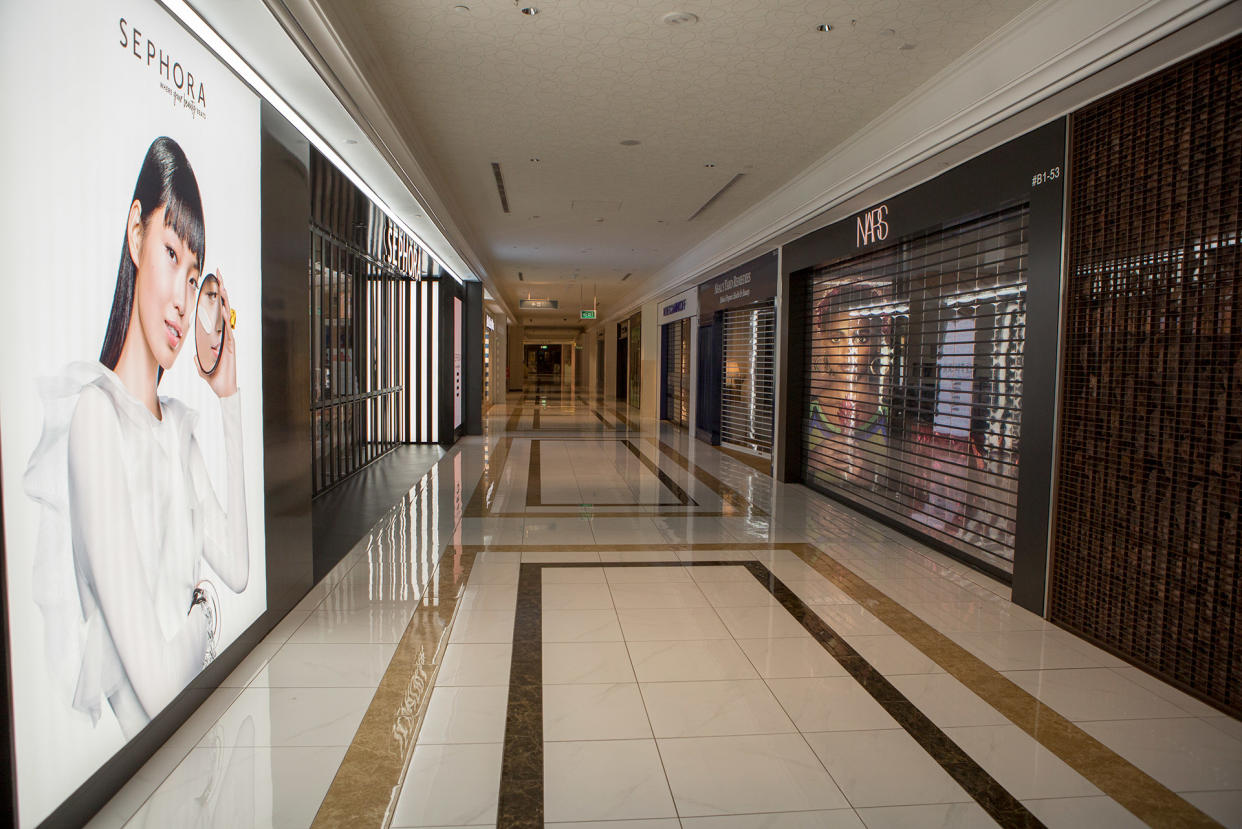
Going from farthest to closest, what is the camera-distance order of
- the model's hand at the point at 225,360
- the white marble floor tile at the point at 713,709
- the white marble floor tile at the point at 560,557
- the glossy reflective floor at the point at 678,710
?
the white marble floor tile at the point at 560,557
the model's hand at the point at 225,360
the white marble floor tile at the point at 713,709
the glossy reflective floor at the point at 678,710

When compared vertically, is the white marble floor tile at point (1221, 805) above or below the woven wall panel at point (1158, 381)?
below

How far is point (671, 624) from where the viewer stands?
12.8 feet

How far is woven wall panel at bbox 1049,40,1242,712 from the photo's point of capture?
3029mm

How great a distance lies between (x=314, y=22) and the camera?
333 cm

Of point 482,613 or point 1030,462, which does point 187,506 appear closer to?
point 482,613

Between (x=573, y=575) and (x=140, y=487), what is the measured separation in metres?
2.75

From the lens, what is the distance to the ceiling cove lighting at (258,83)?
302 centimetres

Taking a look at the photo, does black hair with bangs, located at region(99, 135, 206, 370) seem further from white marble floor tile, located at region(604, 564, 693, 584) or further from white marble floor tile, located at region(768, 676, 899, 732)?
white marble floor tile, located at region(604, 564, 693, 584)

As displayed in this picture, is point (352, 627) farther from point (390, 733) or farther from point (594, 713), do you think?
point (594, 713)

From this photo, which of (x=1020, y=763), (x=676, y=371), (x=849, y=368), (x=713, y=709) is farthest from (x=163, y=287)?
(x=676, y=371)

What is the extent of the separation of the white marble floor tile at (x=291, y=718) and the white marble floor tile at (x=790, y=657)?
170 centimetres

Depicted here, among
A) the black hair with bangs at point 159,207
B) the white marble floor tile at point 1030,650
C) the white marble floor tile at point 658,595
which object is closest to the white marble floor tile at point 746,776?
the white marble floor tile at point 1030,650

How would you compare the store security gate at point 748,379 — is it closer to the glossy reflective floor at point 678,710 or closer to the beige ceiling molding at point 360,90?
the beige ceiling molding at point 360,90

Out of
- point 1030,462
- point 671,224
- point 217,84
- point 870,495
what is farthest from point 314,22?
point 671,224
